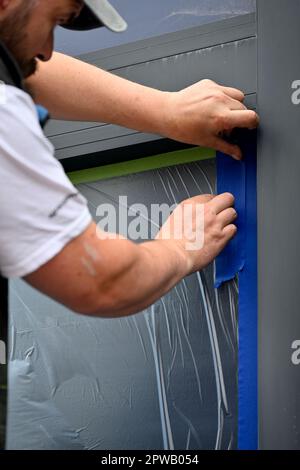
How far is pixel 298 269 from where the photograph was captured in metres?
2.05

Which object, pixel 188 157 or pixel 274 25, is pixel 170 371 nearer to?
pixel 188 157

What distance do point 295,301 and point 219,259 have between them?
221 mm

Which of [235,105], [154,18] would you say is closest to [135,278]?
[235,105]

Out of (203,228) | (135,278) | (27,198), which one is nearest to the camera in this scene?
(27,198)

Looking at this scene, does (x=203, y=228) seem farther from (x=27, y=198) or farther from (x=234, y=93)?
(x=27, y=198)

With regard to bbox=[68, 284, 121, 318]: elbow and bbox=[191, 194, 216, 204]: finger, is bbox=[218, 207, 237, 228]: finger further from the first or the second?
bbox=[68, 284, 121, 318]: elbow

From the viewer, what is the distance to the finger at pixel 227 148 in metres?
2.16

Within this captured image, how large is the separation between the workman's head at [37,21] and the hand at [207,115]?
30cm

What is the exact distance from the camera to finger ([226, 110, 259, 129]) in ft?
6.93

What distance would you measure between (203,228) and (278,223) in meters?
0.17

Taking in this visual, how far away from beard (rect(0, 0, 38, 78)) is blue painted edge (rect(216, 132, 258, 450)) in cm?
59

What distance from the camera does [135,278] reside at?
174cm

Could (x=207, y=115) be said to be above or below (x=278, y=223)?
above

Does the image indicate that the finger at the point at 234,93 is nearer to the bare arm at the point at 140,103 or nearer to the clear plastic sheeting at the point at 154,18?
the bare arm at the point at 140,103
